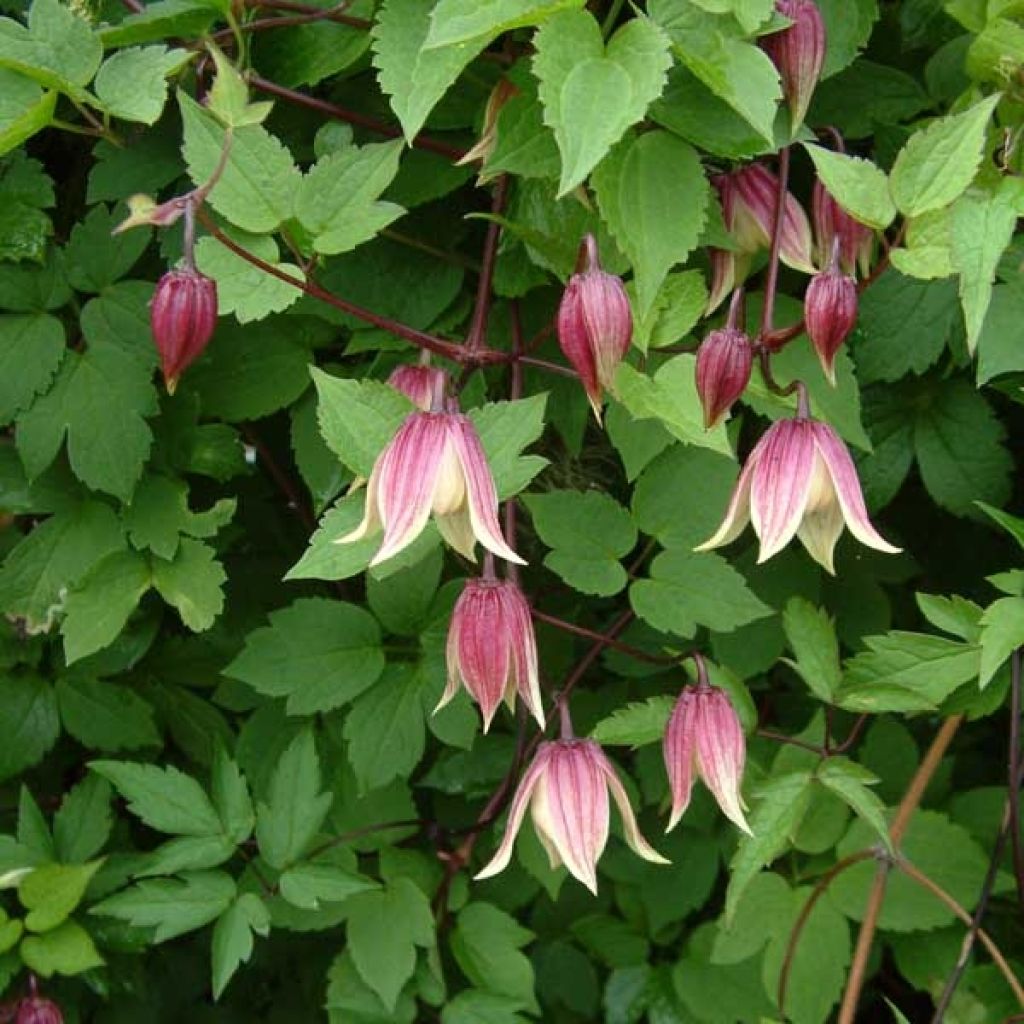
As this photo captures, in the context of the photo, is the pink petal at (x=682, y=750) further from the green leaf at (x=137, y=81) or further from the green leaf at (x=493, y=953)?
the green leaf at (x=137, y=81)

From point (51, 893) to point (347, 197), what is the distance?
57cm

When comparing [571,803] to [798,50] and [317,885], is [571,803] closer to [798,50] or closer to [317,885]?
[317,885]

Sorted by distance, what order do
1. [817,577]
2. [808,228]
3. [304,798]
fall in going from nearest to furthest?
[808,228] → [304,798] → [817,577]

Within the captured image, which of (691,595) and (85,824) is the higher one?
(691,595)

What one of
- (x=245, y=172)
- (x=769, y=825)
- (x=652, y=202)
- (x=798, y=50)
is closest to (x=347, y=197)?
(x=245, y=172)

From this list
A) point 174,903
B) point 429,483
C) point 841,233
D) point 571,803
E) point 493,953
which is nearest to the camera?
point 429,483

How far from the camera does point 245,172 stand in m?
0.89

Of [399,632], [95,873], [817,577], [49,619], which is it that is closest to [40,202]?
[49,619]

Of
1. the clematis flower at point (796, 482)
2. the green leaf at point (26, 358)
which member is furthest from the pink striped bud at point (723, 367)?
the green leaf at point (26, 358)

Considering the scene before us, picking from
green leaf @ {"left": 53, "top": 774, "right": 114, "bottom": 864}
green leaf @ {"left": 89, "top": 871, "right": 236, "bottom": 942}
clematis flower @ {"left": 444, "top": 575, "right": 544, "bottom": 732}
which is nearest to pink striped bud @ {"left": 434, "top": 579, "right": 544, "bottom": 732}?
clematis flower @ {"left": 444, "top": 575, "right": 544, "bottom": 732}

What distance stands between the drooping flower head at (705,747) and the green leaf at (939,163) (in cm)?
31

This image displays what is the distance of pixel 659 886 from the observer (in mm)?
1292

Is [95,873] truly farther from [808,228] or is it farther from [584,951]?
[808,228]

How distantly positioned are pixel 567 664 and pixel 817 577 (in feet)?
0.72
